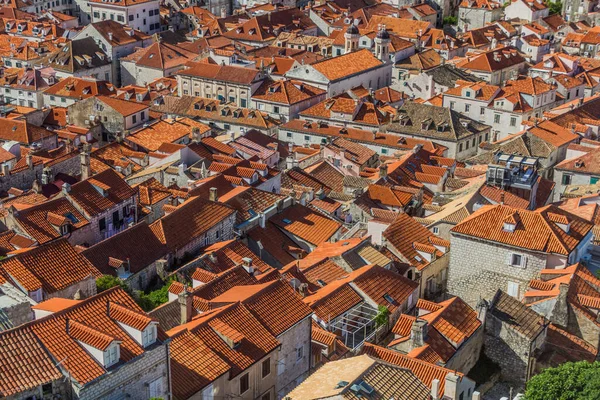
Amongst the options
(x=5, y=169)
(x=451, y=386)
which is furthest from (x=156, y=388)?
(x=5, y=169)

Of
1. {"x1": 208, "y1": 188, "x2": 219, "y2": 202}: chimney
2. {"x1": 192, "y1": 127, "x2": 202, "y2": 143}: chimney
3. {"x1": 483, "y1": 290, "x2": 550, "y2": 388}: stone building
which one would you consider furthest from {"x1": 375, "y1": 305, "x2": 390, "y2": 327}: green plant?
{"x1": 192, "y1": 127, "x2": 202, "y2": 143}: chimney

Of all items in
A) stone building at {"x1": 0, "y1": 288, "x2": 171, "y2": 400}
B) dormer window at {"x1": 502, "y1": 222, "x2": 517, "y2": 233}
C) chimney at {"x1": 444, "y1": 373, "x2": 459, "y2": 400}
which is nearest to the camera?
stone building at {"x1": 0, "y1": 288, "x2": 171, "y2": 400}

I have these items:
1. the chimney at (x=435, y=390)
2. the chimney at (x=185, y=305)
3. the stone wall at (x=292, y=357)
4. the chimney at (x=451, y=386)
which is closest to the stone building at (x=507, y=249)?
the stone wall at (x=292, y=357)

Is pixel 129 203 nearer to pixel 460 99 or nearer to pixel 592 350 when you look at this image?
pixel 592 350

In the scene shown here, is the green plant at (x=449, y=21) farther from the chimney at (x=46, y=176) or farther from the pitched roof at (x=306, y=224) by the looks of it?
the chimney at (x=46, y=176)

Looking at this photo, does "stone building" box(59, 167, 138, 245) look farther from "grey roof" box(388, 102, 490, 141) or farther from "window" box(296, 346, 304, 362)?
"grey roof" box(388, 102, 490, 141)

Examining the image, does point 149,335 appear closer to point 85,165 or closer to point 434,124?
point 85,165
